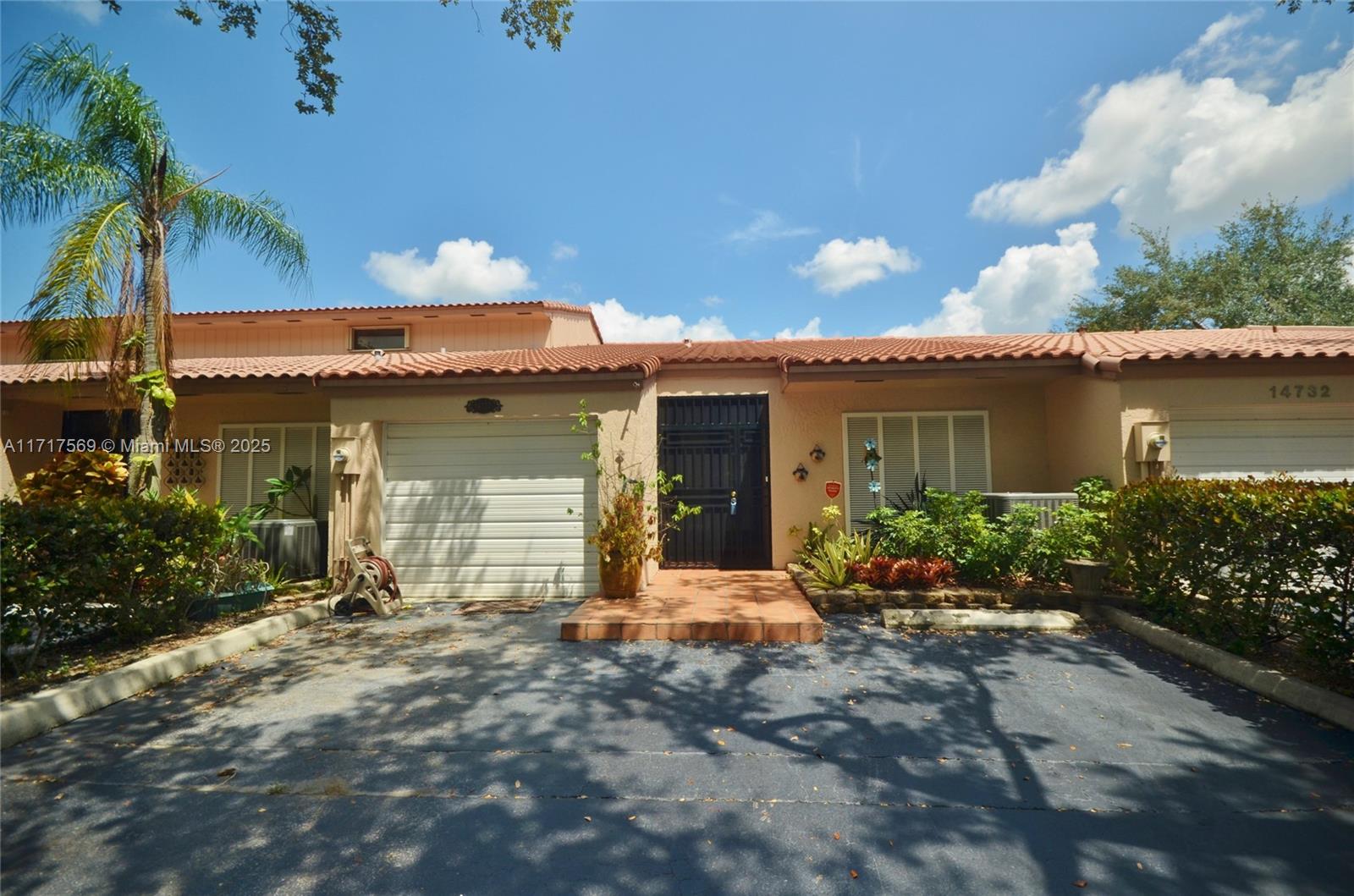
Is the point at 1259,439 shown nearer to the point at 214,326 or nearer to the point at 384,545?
the point at 384,545

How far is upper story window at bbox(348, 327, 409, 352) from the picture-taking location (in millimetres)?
13781

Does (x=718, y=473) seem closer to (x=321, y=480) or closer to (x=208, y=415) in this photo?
(x=321, y=480)

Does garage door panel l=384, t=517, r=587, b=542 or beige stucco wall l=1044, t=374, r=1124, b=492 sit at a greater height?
beige stucco wall l=1044, t=374, r=1124, b=492

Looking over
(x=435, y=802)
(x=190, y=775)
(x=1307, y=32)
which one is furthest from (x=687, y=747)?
(x=1307, y=32)

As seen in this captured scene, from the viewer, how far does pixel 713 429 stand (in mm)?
9336

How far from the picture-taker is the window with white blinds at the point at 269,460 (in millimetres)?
9250

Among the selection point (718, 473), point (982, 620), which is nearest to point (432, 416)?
point (718, 473)

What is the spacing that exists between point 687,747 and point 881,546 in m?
4.69

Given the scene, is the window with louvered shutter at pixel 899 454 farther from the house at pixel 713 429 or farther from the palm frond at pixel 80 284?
the palm frond at pixel 80 284

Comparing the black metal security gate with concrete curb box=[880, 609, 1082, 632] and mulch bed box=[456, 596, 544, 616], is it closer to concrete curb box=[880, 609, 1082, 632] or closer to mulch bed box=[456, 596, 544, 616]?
mulch bed box=[456, 596, 544, 616]

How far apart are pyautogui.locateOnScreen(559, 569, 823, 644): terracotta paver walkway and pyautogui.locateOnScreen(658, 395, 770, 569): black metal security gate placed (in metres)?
1.69

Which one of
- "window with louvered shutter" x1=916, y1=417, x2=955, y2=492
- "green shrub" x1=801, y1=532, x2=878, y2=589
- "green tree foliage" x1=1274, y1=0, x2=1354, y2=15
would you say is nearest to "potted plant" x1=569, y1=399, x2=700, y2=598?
"green shrub" x1=801, y1=532, x2=878, y2=589

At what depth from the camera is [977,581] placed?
6.73 meters

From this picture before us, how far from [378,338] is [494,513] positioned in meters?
8.66
